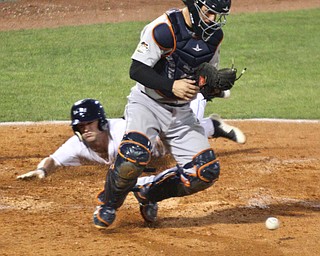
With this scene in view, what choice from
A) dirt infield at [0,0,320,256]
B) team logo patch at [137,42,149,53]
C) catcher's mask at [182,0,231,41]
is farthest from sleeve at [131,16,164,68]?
dirt infield at [0,0,320,256]

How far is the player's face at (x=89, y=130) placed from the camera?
26.1ft

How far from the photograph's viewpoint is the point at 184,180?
22.5 ft

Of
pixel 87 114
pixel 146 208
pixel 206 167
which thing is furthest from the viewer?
pixel 87 114

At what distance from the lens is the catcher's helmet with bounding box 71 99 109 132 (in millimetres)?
7863

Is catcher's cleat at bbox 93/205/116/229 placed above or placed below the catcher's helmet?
below

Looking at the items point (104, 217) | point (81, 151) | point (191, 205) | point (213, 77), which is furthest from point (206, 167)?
point (81, 151)

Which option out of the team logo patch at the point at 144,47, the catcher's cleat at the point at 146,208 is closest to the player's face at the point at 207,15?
the team logo patch at the point at 144,47

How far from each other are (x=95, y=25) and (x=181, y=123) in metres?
11.6

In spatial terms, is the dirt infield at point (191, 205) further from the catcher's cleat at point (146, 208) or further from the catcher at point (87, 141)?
the catcher at point (87, 141)

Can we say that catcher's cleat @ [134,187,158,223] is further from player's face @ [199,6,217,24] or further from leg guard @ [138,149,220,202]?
player's face @ [199,6,217,24]

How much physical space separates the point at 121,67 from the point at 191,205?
753cm

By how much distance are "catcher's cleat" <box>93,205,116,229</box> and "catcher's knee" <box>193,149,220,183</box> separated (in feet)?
2.44

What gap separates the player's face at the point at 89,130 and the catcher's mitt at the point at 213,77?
160 cm

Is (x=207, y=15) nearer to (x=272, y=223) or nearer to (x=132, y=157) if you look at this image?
(x=132, y=157)
